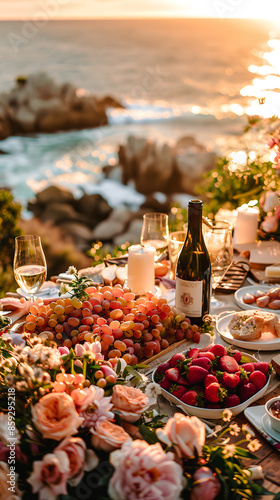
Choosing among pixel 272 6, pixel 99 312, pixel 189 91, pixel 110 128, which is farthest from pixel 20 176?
pixel 99 312

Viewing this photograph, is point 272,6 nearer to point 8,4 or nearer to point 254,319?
point 254,319

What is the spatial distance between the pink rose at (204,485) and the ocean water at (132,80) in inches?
401

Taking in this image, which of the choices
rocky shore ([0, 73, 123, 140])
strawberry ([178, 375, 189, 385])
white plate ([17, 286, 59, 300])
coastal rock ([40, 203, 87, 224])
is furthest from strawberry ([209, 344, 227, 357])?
rocky shore ([0, 73, 123, 140])

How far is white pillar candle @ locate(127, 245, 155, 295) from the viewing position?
1638mm

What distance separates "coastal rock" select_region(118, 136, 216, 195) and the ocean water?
55cm

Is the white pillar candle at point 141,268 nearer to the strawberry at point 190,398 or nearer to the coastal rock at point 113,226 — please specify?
the strawberry at point 190,398

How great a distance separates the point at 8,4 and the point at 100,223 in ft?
13.1

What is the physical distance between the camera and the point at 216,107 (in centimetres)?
1334

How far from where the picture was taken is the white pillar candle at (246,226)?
7.08 feet

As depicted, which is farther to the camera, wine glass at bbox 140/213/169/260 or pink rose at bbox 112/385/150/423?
wine glass at bbox 140/213/169/260

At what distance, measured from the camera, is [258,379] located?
3.56ft

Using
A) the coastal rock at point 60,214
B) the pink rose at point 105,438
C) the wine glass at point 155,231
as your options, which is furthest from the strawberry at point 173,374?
the coastal rock at point 60,214

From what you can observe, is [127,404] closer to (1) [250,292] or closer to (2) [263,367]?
(2) [263,367]

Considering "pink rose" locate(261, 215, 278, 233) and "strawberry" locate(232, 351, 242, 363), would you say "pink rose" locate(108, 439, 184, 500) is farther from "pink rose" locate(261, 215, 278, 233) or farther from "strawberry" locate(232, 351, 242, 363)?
"pink rose" locate(261, 215, 278, 233)
